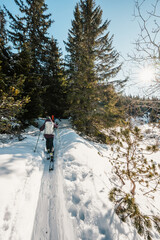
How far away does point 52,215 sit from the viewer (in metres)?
2.17

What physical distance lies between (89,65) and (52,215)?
10.1m

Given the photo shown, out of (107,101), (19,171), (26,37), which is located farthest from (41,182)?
(26,37)

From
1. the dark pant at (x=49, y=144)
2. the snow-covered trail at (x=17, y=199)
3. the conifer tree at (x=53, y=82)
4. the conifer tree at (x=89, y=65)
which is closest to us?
the snow-covered trail at (x=17, y=199)

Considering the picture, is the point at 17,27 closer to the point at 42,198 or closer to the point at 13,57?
the point at 13,57

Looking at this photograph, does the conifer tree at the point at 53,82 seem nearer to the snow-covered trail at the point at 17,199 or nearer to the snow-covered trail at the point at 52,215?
the snow-covered trail at the point at 17,199

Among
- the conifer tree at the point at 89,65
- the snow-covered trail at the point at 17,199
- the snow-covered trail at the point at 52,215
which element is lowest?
the snow-covered trail at the point at 52,215

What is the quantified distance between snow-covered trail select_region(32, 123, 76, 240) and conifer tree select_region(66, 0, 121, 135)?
6574 millimetres

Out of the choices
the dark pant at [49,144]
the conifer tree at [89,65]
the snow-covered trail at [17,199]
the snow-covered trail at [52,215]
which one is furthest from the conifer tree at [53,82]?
the snow-covered trail at [52,215]

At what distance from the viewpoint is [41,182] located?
10.3ft

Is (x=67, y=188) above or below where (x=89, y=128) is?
below

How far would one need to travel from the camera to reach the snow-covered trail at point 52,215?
1.83 m

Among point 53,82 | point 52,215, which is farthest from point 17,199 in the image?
point 53,82

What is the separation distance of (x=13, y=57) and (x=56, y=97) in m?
7.35

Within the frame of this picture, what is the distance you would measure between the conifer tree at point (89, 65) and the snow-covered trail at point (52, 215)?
21.6 ft
